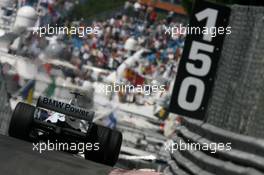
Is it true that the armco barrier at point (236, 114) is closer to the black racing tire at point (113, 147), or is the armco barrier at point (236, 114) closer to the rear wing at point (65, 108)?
the black racing tire at point (113, 147)

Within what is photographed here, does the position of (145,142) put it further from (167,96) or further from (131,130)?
(167,96)

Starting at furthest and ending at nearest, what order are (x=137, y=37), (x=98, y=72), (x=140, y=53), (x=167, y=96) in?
(x=137, y=37)
(x=140, y=53)
(x=98, y=72)
(x=167, y=96)

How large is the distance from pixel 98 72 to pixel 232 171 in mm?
13894

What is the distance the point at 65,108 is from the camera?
8.80m

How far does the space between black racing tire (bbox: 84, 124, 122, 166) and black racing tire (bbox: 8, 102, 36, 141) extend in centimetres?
77

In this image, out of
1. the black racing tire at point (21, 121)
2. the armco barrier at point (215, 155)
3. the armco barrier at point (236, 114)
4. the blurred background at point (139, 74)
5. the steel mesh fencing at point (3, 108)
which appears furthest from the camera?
the steel mesh fencing at point (3, 108)

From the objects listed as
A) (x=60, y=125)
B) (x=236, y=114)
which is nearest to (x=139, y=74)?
(x=60, y=125)

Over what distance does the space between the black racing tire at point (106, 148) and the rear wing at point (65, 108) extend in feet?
1.05

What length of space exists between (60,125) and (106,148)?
0.77m

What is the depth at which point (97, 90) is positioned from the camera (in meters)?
15.6

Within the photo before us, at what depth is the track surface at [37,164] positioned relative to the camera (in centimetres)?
563

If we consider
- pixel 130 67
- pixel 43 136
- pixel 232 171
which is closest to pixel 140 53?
pixel 130 67

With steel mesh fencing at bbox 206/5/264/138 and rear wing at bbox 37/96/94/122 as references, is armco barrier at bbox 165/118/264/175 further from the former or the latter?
rear wing at bbox 37/96/94/122

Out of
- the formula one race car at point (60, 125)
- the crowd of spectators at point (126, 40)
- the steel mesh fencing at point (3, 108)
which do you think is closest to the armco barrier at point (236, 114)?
the formula one race car at point (60, 125)
